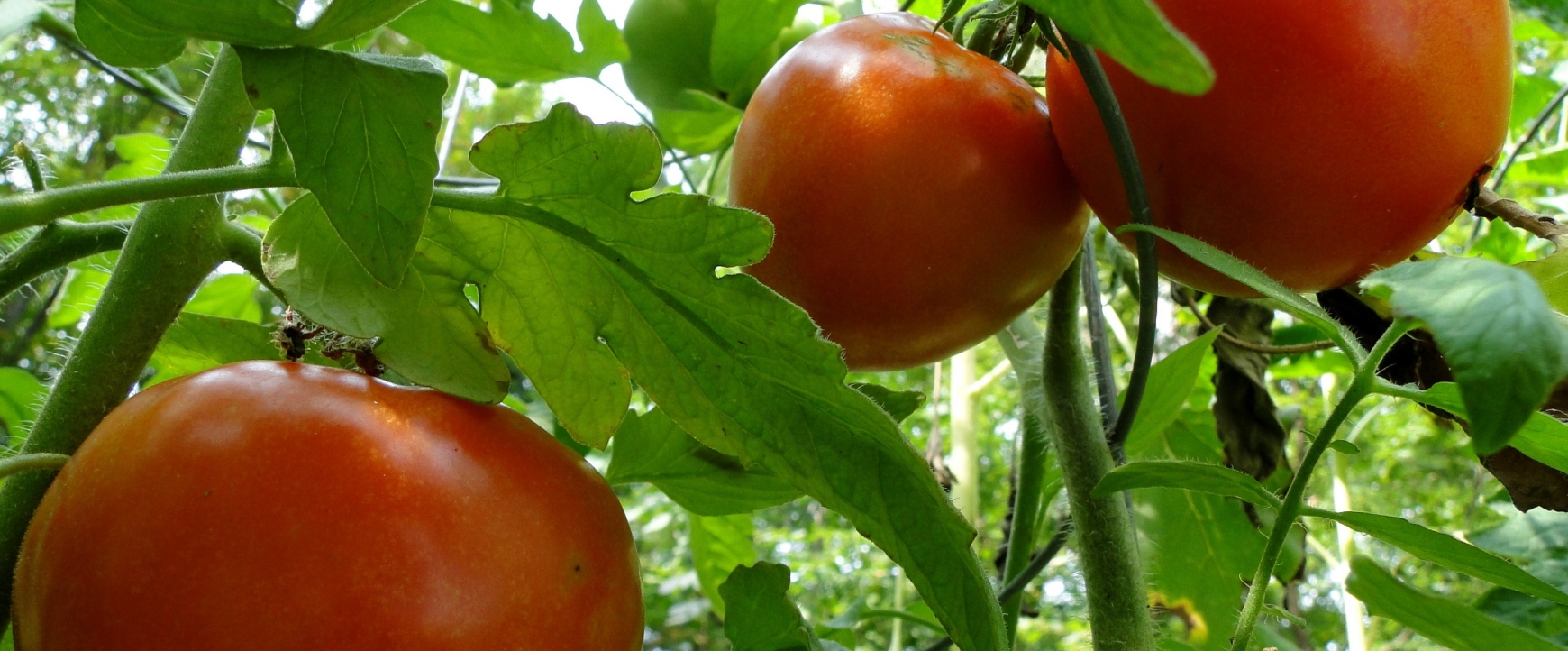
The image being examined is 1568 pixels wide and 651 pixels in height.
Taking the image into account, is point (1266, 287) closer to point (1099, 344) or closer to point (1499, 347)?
point (1499, 347)

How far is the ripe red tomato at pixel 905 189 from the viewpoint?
50 centimetres

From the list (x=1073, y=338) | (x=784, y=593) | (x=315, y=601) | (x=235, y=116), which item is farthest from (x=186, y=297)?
(x=1073, y=338)

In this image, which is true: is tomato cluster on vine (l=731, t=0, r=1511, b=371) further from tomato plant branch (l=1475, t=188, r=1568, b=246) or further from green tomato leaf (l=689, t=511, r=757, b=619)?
green tomato leaf (l=689, t=511, r=757, b=619)

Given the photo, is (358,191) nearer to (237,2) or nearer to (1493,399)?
(237,2)

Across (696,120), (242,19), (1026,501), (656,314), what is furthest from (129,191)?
(1026,501)

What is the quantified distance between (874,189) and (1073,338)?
0.14m

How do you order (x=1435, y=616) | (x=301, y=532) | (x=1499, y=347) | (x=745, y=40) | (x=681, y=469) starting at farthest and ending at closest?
(x=745, y=40) < (x=681, y=469) < (x=1435, y=616) < (x=301, y=532) < (x=1499, y=347)

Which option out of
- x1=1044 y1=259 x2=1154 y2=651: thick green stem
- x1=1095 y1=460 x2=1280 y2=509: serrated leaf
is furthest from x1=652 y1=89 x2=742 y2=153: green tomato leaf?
A: x1=1095 y1=460 x2=1280 y2=509: serrated leaf

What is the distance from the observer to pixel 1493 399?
8.9 inches

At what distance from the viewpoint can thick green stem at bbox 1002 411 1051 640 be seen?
65cm

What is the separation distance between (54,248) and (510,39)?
31 centimetres

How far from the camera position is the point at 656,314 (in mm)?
428

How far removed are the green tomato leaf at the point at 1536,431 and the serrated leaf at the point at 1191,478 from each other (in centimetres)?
7

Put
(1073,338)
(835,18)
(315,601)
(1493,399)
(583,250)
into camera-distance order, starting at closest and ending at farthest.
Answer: (1493,399) → (315,601) → (583,250) → (1073,338) → (835,18)
